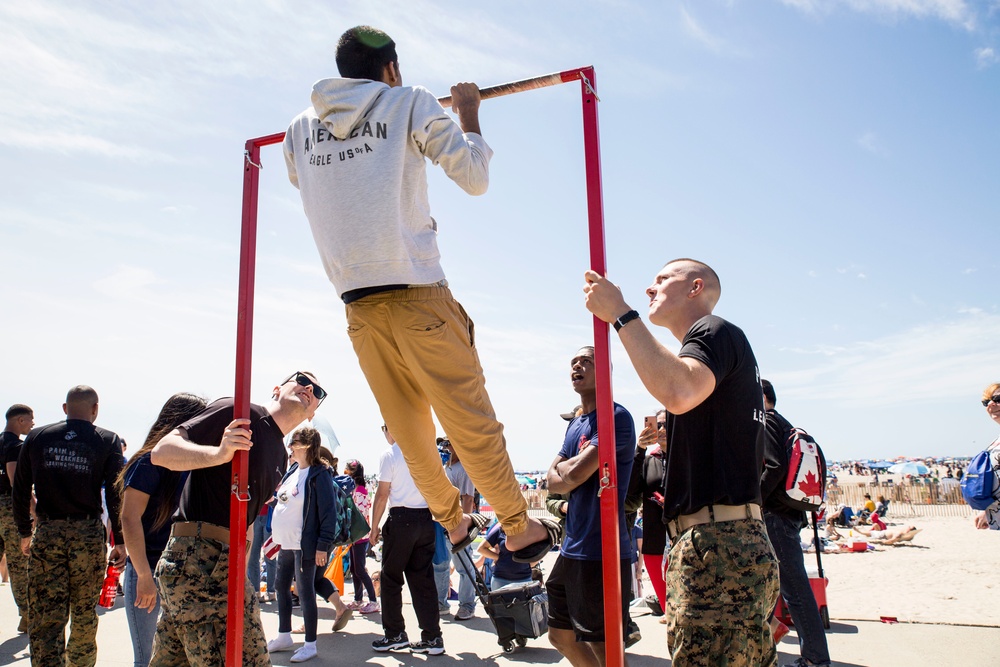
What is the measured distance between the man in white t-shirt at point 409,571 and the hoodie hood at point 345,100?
4.54 m

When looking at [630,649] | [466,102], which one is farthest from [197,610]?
[630,649]

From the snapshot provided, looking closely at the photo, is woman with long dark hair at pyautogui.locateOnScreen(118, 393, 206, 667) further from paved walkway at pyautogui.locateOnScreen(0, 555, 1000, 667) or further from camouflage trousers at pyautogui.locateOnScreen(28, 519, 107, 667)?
paved walkway at pyautogui.locateOnScreen(0, 555, 1000, 667)

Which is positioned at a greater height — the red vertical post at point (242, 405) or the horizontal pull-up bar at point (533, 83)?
the horizontal pull-up bar at point (533, 83)

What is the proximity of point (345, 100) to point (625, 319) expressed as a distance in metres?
1.43

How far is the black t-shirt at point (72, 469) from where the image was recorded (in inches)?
220

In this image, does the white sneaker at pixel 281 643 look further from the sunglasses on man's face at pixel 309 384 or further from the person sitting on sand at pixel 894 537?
the person sitting on sand at pixel 894 537

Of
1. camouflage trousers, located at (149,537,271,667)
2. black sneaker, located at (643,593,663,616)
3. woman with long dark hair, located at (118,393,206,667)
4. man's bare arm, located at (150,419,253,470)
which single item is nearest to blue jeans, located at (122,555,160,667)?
woman with long dark hair, located at (118,393,206,667)

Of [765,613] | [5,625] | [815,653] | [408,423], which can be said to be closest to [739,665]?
[765,613]

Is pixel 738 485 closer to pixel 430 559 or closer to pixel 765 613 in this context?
pixel 765 613

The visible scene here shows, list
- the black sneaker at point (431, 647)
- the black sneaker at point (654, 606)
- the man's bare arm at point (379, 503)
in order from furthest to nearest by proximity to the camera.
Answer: the black sneaker at point (654, 606) < the man's bare arm at point (379, 503) < the black sneaker at point (431, 647)

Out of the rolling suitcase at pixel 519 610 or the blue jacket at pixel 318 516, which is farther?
the blue jacket at pixel 318 516

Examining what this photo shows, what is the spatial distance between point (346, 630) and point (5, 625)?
4203 millimetres

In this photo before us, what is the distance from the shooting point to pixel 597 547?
443 centimetres

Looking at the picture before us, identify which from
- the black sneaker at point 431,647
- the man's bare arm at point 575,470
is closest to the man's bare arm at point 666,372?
the man's bare arm at point 575,470
